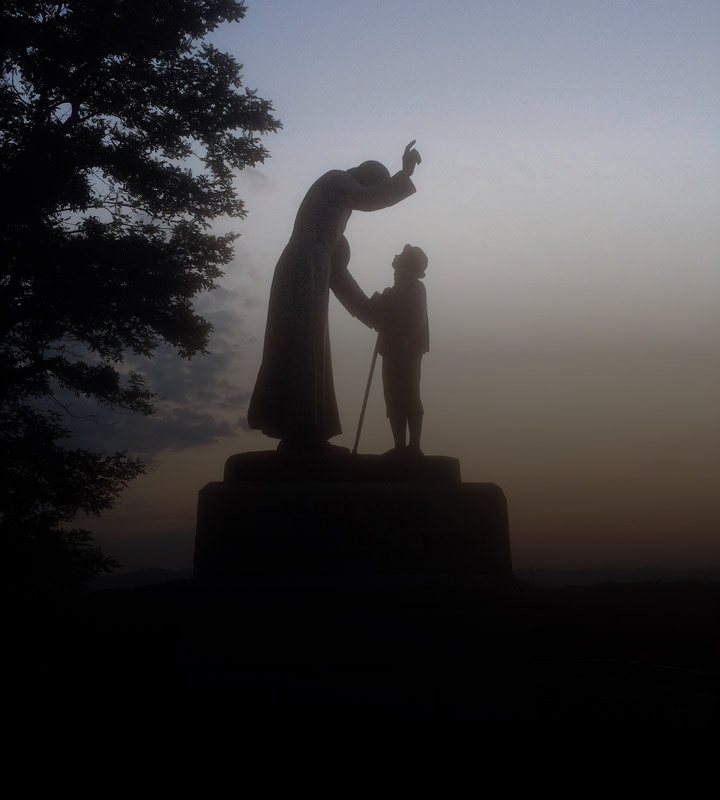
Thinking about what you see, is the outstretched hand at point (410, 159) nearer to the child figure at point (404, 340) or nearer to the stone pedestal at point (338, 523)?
the child figure at point (404, 340)

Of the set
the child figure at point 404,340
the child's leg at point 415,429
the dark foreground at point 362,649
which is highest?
the child figure at point 404,340

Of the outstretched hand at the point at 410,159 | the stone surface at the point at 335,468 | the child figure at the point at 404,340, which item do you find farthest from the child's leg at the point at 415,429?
the outstretched hand at the point at 410,159

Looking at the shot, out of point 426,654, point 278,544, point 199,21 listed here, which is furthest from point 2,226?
point 426,654

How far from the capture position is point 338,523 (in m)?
5.08

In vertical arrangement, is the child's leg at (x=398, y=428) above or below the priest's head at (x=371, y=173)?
below

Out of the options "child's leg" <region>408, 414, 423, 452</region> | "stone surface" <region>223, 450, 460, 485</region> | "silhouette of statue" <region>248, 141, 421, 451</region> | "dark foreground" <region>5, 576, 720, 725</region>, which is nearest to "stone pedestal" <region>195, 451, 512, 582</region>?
"stone surface" <region>223, 450, 460, 485</region>

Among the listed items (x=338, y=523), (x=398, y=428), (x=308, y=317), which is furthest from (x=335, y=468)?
(x=308, y=317)

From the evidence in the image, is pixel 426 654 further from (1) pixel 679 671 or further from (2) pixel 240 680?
(1) pixel 679 671

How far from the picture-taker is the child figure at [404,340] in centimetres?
605

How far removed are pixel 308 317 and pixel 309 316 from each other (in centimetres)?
1

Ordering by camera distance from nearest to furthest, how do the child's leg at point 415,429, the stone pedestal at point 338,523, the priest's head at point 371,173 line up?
the stone pedestal at point 338,523
the child's leg at point 415,429
the priest's head at point 371,173

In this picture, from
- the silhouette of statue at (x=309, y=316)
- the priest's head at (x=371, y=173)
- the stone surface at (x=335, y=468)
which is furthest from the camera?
the priest's head at (x=371, y=173)

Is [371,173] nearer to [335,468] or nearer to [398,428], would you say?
[398,428]

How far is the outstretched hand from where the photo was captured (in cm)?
616
